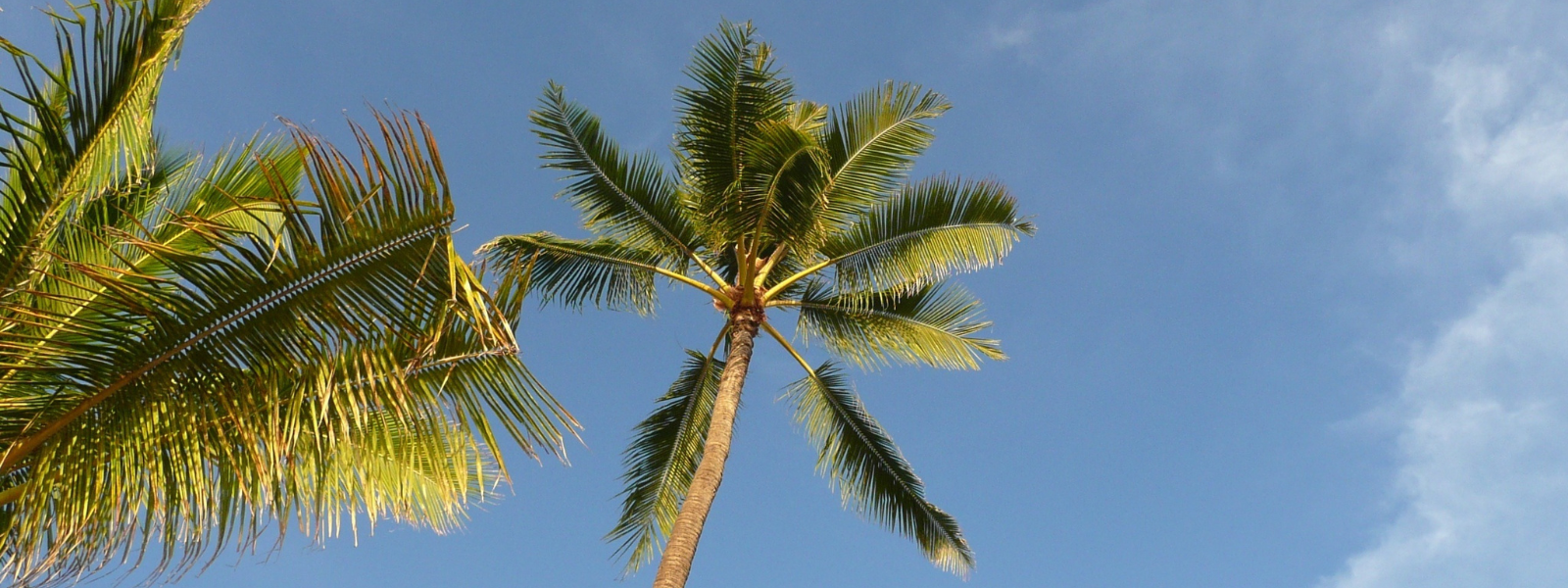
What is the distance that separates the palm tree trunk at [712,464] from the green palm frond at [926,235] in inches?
46.7

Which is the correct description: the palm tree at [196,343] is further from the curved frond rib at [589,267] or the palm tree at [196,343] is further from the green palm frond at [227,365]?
the curved frond rib at [589,267]

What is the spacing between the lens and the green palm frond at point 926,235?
10.6 meters

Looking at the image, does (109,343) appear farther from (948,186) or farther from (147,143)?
(948,186)

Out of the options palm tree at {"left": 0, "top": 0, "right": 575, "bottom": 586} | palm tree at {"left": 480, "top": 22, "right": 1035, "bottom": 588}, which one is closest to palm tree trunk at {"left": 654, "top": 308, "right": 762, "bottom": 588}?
palm tree at {"left": 480, "top": 22, "right": 1035, "bottom": 588}

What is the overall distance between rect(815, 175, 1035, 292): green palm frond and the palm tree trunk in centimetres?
119

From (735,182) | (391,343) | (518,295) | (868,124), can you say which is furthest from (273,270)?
(868,124)

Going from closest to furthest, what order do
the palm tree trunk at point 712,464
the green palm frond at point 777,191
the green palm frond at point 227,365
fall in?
the green palm frond at point 227,365 < the palm tree trunk at point 712,464 < the green palm frond at point 777,191

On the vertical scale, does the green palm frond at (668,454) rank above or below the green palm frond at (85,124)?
above

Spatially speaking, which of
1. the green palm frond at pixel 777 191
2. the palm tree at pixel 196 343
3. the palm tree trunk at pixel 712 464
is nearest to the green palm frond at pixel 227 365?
the palm tree at pixel 196 343

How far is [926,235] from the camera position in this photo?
1077cm

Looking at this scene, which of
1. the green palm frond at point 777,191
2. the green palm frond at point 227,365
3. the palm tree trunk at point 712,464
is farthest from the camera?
the green palm frond at point 777,191

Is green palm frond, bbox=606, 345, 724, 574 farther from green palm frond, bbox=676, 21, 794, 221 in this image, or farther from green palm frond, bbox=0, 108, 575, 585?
green palm frond, bbox=0, 108, 575, 585

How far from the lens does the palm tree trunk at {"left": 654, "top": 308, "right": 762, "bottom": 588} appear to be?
805 cm

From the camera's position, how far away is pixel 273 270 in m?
3.54
